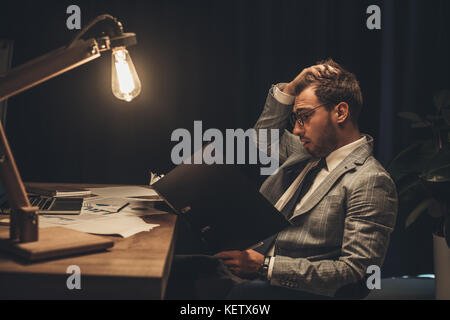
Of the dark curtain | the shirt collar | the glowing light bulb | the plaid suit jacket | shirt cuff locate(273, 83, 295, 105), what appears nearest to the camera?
the plaid suit jacket

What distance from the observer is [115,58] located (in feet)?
4.28

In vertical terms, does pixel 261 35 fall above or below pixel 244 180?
above

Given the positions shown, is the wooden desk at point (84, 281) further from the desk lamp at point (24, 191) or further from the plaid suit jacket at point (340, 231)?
the plaid suit jacket at point (340, 231)

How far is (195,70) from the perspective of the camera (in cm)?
234

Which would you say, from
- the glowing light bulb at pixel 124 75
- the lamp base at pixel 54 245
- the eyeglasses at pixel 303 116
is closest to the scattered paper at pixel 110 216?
the lamp base at pixel 54 245

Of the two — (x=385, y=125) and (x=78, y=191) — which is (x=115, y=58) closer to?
(x=78, y=191)

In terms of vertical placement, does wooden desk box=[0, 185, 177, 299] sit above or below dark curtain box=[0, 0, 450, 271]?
below

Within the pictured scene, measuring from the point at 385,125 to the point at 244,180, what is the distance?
1488 millimetres

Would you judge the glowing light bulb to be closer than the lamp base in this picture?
No

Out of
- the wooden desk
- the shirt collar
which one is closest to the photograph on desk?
the shirt collar

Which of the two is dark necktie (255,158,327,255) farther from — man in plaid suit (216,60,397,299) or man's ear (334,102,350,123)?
man's ear (334,102,350,123)

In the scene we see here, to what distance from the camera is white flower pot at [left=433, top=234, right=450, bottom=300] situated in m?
2.05

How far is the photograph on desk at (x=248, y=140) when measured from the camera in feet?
3.96
